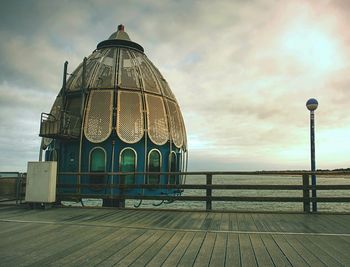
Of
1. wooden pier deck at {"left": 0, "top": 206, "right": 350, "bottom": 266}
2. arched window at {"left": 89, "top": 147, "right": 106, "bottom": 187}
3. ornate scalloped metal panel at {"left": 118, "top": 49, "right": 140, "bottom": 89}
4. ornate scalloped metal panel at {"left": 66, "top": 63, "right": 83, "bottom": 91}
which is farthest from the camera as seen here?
ornate scalloped metal panel at {"left": 66, "top": 63, "right": 83, "bottom": 91}

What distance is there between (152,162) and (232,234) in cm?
1122

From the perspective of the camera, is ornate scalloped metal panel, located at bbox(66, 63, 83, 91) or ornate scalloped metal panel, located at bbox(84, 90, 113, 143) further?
ornate scalloped metal panel, located at bbox(66, 63, 83, 91)

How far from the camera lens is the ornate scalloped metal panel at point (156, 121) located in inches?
677

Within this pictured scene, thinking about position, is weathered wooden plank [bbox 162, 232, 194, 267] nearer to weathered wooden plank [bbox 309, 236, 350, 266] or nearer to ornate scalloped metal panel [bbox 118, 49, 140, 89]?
weathered wooden plank [bbox 309, 236, 350, 266]

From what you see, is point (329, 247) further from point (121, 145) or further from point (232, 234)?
point (121, 145)

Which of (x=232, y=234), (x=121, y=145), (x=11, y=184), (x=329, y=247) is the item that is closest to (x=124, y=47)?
(x=121, y=145)

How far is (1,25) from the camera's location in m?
12.7

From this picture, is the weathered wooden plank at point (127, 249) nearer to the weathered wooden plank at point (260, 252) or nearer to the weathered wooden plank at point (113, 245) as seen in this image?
the weathered wooden plank at point (113, 245)

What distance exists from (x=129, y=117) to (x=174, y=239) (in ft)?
38.6

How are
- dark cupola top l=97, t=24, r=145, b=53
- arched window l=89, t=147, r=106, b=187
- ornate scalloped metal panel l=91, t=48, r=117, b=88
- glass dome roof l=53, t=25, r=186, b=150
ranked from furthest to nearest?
dark cupola top l=97, t=24, r=145, b=53, ornate scalloped metal panel l=91, t=48, r=117, b=88, glass dome roof l=53, t=25, r=186, b=150, arched window l=89, t=147, r=106, b=187

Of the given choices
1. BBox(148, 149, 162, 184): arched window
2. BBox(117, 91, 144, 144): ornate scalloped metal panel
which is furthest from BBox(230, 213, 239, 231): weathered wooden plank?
BBox(117, 91, 144, 144): ornate scalloped metal panel

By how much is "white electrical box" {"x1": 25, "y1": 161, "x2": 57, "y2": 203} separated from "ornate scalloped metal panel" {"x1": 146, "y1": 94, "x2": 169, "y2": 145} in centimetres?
744

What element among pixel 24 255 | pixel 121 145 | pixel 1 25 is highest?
pixel 1 25

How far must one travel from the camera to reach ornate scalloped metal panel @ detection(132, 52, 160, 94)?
60.4ft
